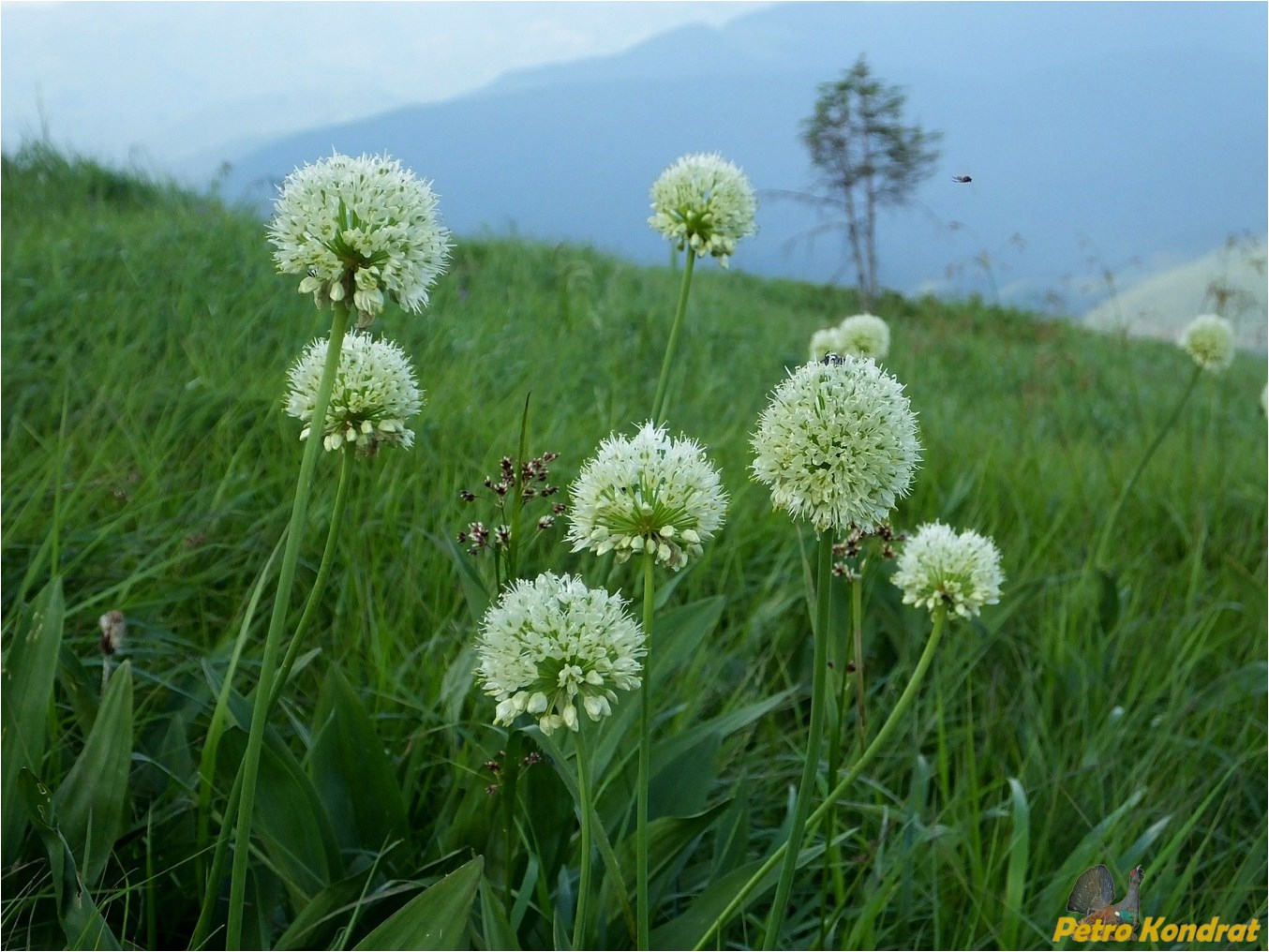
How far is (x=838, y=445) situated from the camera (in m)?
1.44

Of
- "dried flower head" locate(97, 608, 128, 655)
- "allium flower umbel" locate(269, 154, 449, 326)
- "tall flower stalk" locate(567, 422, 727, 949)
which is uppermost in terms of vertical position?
"allium flower umbel" locate(269, 154, 449, 326)

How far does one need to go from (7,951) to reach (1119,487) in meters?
4.52

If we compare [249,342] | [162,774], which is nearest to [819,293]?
[249,342]

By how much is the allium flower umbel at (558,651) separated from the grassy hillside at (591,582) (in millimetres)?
437

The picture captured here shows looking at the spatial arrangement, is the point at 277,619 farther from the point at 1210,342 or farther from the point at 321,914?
the point at 1210,342

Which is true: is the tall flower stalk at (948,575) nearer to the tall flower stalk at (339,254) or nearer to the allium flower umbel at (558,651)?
the allium flower umbel at (558,651)

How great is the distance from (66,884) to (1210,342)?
4587 mm

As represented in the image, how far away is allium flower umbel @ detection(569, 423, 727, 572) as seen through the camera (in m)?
1.46

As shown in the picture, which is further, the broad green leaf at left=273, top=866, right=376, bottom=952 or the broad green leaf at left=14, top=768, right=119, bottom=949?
the broad green leaf at left=273, top=866, right=376, bottom=952

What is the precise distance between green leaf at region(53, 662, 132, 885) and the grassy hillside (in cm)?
5

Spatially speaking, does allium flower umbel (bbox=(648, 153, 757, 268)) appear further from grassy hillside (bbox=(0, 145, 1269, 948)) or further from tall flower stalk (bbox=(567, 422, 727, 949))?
tall flower stalk (bbox=(567, 422, 727, 949))

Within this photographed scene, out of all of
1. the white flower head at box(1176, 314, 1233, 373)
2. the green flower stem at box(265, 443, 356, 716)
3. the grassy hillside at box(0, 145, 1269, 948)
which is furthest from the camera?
the white flower head at box(1176, 314, 1233, 373)

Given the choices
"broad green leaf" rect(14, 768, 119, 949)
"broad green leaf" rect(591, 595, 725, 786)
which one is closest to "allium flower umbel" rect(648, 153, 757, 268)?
"broad green leaf" rect(591, 595, 725, 786)

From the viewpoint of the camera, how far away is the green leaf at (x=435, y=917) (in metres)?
1.46
